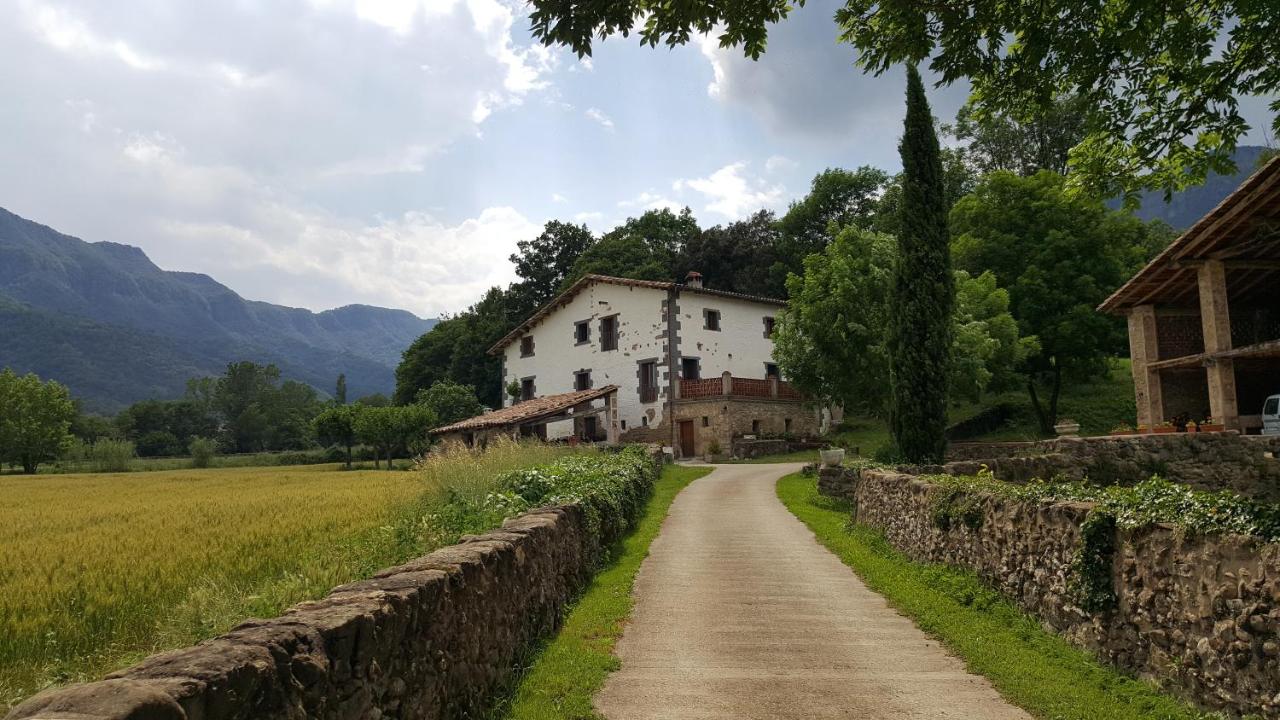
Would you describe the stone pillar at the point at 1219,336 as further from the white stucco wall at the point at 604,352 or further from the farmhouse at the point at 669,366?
the white stucco wall at the point at 604,352

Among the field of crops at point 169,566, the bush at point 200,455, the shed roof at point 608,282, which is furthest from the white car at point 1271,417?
the bush at point 200,455

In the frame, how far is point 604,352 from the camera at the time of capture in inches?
1506

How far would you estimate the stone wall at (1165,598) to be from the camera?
175 inches

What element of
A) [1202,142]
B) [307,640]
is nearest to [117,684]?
[307,640]

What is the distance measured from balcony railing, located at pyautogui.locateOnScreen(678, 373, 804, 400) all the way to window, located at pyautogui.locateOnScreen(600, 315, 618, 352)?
477 cm

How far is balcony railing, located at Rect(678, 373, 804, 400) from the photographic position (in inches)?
1342

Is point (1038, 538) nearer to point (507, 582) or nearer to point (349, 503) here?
point (507, 582)

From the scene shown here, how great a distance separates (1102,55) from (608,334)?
31.8m

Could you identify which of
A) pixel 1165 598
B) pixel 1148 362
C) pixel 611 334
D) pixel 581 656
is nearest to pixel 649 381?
pixel 611 334

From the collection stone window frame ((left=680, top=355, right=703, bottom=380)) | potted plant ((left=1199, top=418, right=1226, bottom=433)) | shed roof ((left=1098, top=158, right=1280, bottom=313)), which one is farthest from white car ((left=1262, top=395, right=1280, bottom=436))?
stone window frame ((left=680, top=355, right=703, bottom=380))

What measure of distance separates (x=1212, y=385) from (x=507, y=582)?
23293mm

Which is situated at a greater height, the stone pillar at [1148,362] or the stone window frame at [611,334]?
the stone window frame at [611,334]

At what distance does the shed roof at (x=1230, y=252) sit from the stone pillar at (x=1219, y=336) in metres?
0.50

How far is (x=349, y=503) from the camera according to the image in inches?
605
